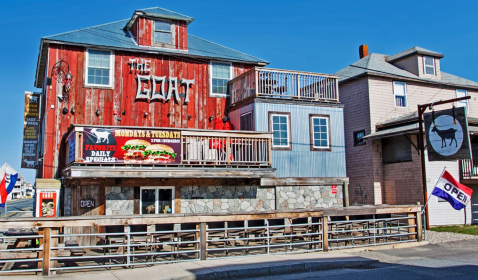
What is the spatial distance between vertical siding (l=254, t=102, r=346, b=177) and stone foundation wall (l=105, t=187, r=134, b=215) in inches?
210

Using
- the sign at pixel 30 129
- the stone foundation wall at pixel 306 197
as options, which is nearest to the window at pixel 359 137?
the stone foundation wall at pixel 306 197

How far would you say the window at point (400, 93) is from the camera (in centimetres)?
2323

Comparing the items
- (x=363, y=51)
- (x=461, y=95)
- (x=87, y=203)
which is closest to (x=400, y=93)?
(x=461, y=95)

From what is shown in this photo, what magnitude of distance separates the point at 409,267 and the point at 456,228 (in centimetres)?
989

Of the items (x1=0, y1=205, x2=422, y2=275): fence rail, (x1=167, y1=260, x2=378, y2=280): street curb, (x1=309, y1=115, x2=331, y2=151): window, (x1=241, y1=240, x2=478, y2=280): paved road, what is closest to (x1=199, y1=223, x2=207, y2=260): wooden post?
(x1=0, y1=205, x2=422, y2=275): fence rail

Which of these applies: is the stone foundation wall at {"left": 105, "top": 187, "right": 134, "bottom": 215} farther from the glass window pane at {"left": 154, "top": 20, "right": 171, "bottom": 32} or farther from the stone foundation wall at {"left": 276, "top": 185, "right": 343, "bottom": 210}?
the glass window pane at {"left": 154, "top": 20, "right": 171, "bottom": 32}

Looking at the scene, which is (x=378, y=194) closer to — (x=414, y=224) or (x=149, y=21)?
(x=414, y=224)

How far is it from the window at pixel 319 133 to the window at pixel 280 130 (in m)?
1.05

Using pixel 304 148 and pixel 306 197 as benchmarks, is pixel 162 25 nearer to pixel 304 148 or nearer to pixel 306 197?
pixel 304 148

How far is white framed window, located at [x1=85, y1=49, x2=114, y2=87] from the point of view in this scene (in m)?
16.9

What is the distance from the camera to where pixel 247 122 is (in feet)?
57.5

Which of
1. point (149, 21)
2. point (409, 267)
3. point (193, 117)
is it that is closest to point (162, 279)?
point (409, 267)

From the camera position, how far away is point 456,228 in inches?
728

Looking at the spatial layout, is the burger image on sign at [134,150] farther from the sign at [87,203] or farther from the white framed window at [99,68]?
the white framed window at [99,68]
